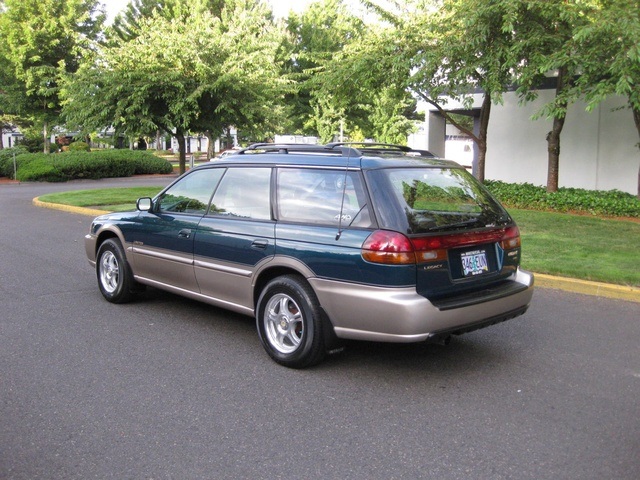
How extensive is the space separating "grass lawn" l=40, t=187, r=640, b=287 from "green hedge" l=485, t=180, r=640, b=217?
0.58 m

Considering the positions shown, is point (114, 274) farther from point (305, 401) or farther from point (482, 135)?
point (482, 135)

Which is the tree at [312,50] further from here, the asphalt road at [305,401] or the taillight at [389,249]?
the taillight at [389,249]

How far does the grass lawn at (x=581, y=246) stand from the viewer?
26.6 feet

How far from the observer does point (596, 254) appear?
30.8 feet

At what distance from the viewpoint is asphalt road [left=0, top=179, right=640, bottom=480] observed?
3480mm

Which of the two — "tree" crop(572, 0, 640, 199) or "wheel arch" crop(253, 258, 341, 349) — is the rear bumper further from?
"tree" crop(572, 0, 640, 199)

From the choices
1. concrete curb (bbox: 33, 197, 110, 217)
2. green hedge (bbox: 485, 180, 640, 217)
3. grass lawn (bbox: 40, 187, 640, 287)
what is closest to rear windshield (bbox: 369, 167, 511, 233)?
grass lawn (bbox: 40, 187, 640, 287)

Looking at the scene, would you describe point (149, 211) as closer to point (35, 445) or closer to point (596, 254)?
point (35, 445)

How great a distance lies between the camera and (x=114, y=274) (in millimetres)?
7031

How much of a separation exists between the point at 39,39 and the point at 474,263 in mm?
33810

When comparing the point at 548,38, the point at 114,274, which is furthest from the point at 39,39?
the point at 114,274

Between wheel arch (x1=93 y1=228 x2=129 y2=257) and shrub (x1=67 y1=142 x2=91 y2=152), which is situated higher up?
shrub (x1=67 y1=142 x2=91 y2=152)

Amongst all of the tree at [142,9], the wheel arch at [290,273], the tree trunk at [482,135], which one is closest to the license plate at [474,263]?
the wheel arch at [290,273]

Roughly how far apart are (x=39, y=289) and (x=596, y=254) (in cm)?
762
